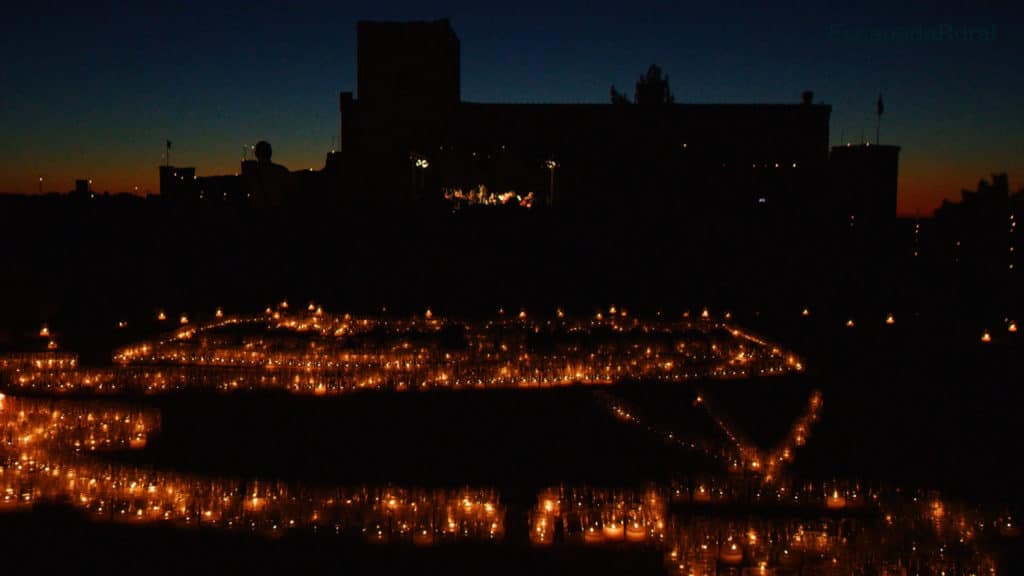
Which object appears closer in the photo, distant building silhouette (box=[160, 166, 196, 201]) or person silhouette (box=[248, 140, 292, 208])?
person silhouette (box=[248, 140, 292, 208])

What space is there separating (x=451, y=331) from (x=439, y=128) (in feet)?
36.3

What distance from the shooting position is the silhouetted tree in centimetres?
2033

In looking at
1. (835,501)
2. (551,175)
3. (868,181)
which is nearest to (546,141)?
(551,175)

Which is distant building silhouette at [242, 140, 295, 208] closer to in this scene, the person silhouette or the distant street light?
the person silhouette

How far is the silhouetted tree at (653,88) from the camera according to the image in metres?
20.3

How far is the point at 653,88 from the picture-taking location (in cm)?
2056

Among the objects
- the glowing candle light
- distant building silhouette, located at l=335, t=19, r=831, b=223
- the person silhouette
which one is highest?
distant building silhouette, located at l=335, t=19, r=831, b=223

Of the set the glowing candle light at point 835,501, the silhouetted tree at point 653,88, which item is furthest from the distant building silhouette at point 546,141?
the glowing candle light at point 835,501

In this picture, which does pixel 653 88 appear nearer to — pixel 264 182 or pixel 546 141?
pixel 546 141

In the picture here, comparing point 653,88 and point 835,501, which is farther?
point 653,88

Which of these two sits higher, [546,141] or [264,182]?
[546,141]

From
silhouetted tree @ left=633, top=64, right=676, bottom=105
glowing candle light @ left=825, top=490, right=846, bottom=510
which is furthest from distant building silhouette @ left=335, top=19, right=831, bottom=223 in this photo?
glowing candle light @ left=825, top=490, right=846, bottom=510

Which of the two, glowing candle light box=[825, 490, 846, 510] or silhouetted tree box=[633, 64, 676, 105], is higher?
silhouetted tree box=[633, 64, 676, 105]

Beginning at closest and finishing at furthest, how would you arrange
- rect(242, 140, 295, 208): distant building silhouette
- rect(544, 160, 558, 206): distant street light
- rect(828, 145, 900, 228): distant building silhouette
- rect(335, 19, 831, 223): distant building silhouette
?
rect(242, 140, 295, 208): distant building silhouette, rect(828, 145, 900, 228): distant building silhouette, rect(335, 19, 831, 223): distant building silhouette, rect(544, 160, 558, 206): distant street light
